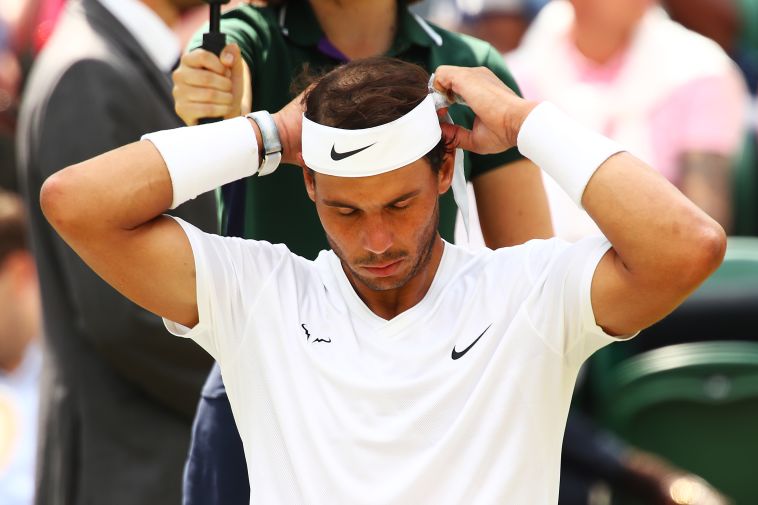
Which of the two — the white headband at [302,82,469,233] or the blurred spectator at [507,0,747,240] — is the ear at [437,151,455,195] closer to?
the white headband at [302,82,469,233]

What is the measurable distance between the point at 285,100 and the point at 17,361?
215 cm

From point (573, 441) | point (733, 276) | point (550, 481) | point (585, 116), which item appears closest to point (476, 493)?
point (550, 481)

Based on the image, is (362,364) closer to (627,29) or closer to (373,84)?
(373,84)

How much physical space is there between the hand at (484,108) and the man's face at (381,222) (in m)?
0.16

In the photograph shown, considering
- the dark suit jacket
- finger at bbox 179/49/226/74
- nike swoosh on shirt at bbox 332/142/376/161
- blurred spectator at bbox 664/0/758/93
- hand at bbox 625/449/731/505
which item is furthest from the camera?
blurred spectator at bbox 664/0/758/93

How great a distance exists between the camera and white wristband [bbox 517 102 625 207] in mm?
2473

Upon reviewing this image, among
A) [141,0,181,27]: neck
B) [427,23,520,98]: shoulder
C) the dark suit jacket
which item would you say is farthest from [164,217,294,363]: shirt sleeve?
[141,0,181,27]: neck

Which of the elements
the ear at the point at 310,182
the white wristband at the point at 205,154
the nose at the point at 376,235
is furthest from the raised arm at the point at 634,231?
the white wristband at the point at 205,154

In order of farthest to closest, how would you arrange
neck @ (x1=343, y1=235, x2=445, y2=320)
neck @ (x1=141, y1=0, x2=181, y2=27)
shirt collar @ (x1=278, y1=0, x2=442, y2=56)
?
1. neck @ (x1=141, y1=0, x2=181, y2=27)
2. shirt collar @ (x1=278, y1=0, x2=442, y2=56)
3. neck @ (x1=343, y1=235, x2=445, y2=320)

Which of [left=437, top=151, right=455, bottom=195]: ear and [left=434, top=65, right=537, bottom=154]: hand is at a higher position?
[left=434, top=65, right=537, bottom=154]: hand

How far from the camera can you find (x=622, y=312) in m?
2.42

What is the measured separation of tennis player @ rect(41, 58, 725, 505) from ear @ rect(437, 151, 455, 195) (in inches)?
0.5

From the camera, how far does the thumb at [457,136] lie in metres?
2.71

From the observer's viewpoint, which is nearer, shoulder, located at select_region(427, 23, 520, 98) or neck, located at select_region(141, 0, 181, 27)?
shoulder, located at select_region(427, 23, 520, 98)
